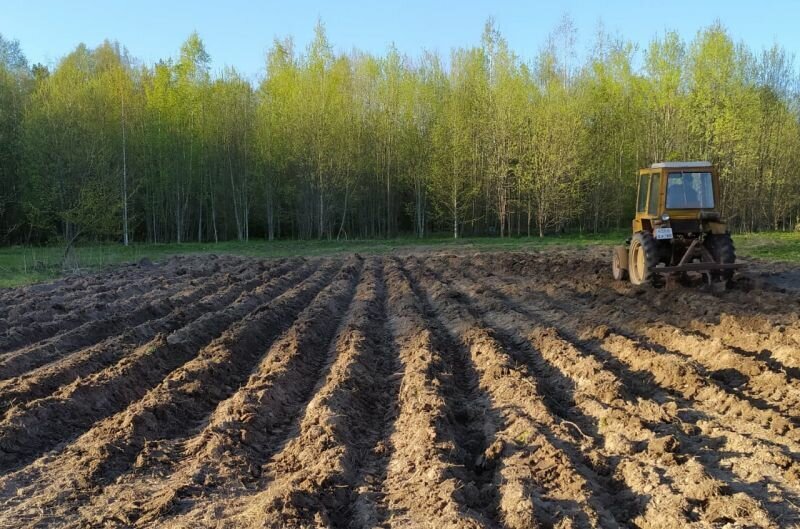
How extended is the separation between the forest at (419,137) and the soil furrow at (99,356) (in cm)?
2251

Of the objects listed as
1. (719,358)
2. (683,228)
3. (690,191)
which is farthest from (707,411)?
(690,191)

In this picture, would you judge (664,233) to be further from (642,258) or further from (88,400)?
(88,400)

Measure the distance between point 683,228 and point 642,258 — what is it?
0.97 m

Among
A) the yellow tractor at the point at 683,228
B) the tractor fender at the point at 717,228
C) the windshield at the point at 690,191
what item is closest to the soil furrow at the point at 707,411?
the yellow tractor at the point at 683,228

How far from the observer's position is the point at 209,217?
38.0 m

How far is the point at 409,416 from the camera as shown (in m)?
5.70

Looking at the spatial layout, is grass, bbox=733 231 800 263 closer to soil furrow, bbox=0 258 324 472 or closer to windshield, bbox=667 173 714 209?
windshield, bbox=667 173 714 209

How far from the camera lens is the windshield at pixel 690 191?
12.1 meters

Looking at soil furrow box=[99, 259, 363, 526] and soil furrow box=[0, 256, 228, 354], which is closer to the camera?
soil furrow box=[99, 259, 363, 526]

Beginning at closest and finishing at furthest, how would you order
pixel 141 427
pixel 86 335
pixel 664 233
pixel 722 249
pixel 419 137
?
pixel 141 427
pixel 86 335
pixel 664 233
pixel 722 249
pixel 419 137

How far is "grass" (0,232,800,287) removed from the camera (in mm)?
20031

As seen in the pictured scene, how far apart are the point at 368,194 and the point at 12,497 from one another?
109 feet

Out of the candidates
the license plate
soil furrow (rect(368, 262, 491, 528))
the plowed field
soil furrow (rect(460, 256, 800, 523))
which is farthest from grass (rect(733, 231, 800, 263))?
soil furrow (rect(368, 262, 491, 528))

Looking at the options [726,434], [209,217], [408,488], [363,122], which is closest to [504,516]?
[408,488]
